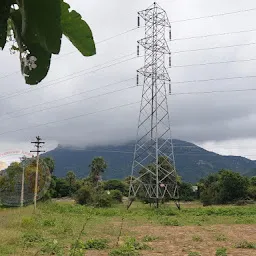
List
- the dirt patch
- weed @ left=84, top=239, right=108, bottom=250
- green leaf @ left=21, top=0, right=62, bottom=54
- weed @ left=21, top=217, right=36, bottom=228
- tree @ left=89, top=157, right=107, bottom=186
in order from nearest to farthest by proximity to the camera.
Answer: green leaf @ left=21, top=0, right=62, bottom=54, the dirt patch, weed @ left=84, top=239, right=108, bottom=250, weed @ left=21, top=217, right=36, bottom=228, tree @ left=89, top=157, right=107, bottom=186

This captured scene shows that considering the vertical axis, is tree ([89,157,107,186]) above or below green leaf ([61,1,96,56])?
above

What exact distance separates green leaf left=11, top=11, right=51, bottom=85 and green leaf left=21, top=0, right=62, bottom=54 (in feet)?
0.09

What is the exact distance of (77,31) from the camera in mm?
612

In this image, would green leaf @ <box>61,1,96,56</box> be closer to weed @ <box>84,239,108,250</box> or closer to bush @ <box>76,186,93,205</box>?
weed @ <box>84,239,108,250</box>

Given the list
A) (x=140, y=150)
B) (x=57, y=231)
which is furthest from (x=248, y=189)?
(x=57, y=231)

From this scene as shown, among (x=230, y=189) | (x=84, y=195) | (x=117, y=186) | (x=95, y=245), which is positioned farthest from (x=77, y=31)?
(x=117, y=186)

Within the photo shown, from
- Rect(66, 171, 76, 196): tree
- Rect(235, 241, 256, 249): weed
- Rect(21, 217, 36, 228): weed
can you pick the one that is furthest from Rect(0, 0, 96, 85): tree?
Rect(66, 171, 76, 196): tree

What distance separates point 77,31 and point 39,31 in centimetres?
11

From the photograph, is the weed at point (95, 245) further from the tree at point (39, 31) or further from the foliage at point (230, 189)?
the foliage at point (230, 189)

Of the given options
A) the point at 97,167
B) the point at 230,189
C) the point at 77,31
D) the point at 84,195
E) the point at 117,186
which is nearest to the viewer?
the point at 77,31

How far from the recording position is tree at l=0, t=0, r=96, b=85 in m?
0.49

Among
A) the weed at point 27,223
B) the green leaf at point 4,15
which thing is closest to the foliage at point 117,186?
the weed at point 27,223

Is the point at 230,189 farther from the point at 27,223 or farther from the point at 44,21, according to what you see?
the point at 44,21

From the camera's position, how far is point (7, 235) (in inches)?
370
